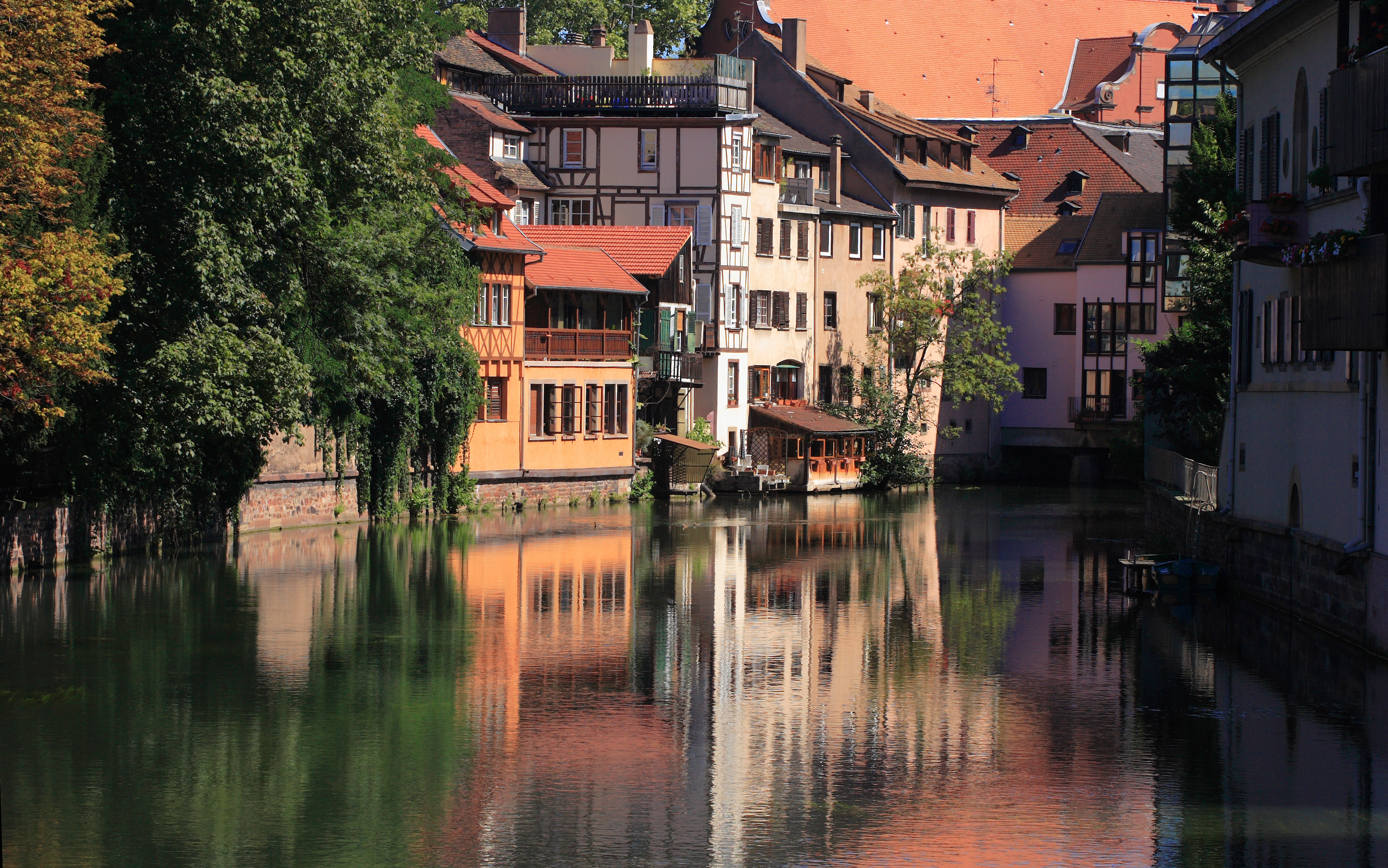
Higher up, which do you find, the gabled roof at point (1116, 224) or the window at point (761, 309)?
the gabled roof at point (1116, 224)

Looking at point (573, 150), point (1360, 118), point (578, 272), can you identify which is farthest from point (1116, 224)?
point (1360, 118)

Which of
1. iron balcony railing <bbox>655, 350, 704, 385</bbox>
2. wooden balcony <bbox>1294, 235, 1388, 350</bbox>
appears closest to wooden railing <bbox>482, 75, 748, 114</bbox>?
iron balcony railing <bbox>655, 350, 704, 385</bbox>

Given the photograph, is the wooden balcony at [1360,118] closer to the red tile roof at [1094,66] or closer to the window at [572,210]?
the window at [572,210]

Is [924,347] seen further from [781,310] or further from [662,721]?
[662,721]

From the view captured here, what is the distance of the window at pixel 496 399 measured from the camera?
173 ft

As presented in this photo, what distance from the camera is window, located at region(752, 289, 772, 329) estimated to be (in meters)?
68.8

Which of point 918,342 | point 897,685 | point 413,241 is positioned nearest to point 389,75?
point 413,241

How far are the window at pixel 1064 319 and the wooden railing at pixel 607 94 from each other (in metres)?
19.6

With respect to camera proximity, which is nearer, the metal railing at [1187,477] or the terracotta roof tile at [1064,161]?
the metal railing at [1187,477]

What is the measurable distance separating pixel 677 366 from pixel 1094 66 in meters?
44.3

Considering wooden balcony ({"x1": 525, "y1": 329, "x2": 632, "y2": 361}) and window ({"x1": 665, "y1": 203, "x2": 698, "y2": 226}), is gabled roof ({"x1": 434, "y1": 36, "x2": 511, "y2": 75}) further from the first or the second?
wooden balcony ({"x1": 525, "y1": 329, "x2": 632, "y2": 361})

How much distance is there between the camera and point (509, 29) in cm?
7300

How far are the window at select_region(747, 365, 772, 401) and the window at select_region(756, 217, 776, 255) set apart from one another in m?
4.24

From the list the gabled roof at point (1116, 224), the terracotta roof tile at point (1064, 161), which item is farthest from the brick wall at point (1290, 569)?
the terracotta roof tile at point (1064, 161)
